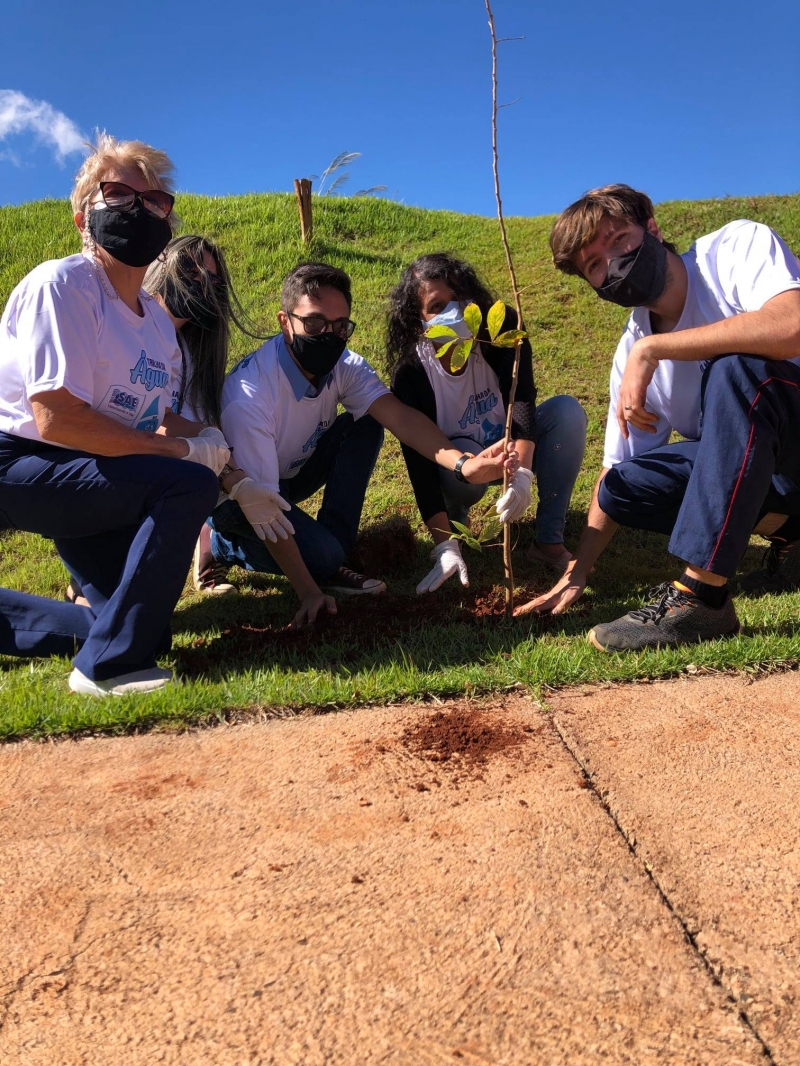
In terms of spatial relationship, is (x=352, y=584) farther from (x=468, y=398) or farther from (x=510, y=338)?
(x=510, y=338)

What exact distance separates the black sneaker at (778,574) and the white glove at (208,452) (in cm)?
219

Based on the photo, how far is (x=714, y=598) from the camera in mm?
2660

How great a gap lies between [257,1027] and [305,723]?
1094 mm

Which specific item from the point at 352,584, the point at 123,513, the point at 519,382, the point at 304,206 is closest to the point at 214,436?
the point at 123,513

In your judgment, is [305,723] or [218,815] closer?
[218,815]

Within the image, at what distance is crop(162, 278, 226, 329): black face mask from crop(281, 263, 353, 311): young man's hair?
33 centimetres

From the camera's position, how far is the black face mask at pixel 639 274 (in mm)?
2771

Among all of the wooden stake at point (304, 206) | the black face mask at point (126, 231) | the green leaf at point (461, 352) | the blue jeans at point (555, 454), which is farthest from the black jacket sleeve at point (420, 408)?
the wooden stake at point (304, 206)

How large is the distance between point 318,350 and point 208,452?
2.28 feet

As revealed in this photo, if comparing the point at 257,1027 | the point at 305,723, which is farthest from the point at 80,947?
the point at 305,723

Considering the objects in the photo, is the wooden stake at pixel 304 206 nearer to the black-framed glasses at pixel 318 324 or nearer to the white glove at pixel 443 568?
the black-framed glasses at pixel 318 324

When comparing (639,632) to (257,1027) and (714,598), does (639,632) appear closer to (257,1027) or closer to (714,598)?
(714,598)

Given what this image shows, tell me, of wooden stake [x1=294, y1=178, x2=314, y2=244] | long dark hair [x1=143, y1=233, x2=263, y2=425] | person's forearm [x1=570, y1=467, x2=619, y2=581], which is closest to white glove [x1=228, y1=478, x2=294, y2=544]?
long dark hair [x1=143, y1=233, x2=263, y2=425]

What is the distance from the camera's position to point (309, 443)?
370 centimetres
